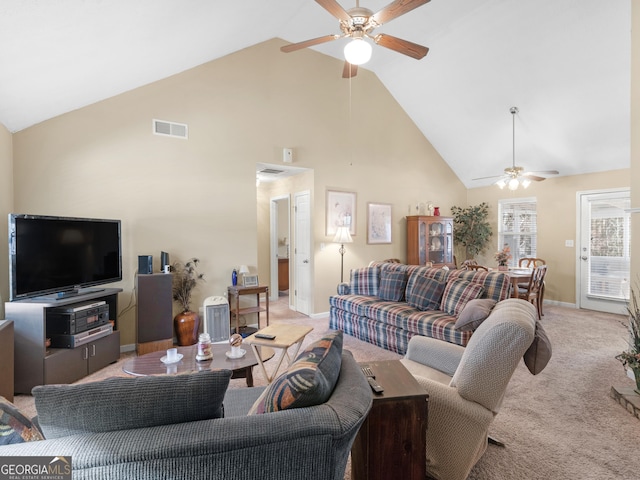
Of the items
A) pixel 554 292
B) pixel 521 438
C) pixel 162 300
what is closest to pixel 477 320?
pixel 521 438

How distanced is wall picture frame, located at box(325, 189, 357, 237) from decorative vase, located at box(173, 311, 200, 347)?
7.90 ft

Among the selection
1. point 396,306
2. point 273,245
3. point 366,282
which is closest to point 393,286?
point 396,306

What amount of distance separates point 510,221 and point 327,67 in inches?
190

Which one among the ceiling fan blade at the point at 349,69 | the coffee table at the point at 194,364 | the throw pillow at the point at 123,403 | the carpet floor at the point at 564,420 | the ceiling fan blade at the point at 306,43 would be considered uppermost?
the ceiling fan blade at the point at 349,69

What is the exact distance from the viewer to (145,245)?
158 inches

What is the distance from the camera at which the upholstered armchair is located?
1578 millimetres

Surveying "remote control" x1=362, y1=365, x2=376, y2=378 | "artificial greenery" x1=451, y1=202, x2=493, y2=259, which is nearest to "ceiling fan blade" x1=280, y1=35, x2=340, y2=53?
"remote control" x1=362, y1=365, x2=376, y2=378

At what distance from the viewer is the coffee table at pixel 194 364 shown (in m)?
2.38

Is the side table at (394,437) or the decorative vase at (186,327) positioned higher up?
the side table at (394,437)

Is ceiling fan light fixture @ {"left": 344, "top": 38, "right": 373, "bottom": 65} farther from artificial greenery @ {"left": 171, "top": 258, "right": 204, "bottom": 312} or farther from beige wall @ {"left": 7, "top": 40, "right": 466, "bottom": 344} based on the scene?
artificial greenery @ {"left": 171, "top": 258, "right": 204, "bottom": 312}

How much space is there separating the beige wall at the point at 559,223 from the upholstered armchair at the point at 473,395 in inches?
213

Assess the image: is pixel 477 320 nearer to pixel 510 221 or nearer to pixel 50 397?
pixel 50 397

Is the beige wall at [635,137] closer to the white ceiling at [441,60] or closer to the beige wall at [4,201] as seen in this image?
the white ceiling at [441,60]

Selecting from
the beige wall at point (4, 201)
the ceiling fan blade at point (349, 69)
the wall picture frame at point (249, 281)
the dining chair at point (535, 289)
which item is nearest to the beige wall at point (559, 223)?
the dining chair at point (535, 289)
